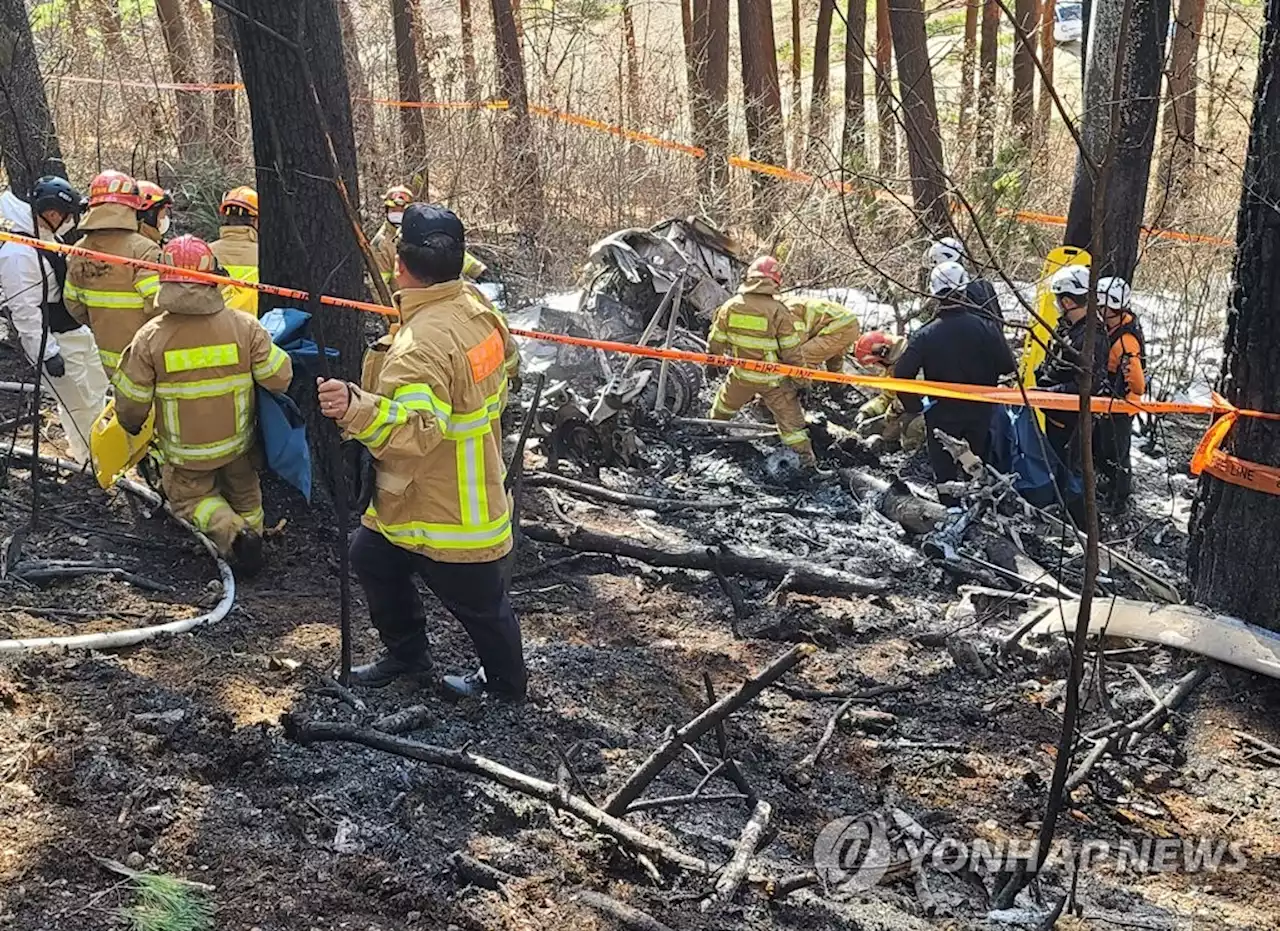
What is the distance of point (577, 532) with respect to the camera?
19.9 ft

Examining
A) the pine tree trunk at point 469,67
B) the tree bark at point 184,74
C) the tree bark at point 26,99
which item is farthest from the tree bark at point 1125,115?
the tree bark at point 184,74

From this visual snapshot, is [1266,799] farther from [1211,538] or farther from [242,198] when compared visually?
[242,198]

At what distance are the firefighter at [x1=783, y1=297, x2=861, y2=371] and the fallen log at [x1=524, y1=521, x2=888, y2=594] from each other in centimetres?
222

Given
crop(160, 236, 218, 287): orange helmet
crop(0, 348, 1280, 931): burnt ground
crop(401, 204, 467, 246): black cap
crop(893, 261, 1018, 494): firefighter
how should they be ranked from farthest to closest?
crop(893, 261, 1018, 494): firefighter < crop(160, 236, 218, 287): orange helmet < crop(401, 204, 467, 246): black cap < crop(0, 348, 1280, 931): burnt ground

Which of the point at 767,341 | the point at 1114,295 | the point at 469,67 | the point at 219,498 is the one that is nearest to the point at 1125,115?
the point at 1114,295

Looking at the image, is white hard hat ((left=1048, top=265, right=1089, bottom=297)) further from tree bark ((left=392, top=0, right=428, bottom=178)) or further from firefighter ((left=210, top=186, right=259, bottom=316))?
tree bark ((left=392, top=0, right=428, bottom=178))

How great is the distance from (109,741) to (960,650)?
124 inches

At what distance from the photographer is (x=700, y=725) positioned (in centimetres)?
319

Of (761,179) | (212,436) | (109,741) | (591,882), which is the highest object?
(761,179)

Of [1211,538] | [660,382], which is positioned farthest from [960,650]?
[660,382]

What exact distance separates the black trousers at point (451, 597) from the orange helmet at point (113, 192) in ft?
10.2

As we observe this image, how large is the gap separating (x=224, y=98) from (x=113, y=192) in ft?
24.0

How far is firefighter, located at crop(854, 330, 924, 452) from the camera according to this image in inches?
321

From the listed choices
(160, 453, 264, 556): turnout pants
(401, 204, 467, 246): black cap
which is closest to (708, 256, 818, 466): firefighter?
(160, 453, 264, 556): turnout pants
